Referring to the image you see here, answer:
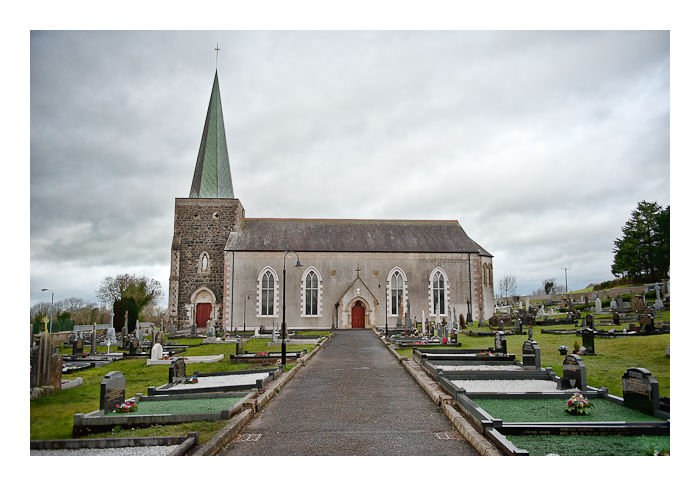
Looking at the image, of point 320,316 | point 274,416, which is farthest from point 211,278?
point 274,416

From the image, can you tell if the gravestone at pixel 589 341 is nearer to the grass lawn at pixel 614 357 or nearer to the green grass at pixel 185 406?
the grass lawn at pixel 614 357

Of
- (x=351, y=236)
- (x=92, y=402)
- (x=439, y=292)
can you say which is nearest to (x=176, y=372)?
(x=92, y=402)

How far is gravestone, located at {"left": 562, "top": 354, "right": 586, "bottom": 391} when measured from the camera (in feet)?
33.6

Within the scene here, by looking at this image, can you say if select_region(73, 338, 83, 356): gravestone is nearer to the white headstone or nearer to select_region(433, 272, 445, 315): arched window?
the white headstone

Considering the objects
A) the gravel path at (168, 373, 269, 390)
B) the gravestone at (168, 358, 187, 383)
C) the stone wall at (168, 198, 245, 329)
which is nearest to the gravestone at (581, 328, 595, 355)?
the gravel path at (168, 373, 269, 390)

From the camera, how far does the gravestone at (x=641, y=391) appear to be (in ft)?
25.3

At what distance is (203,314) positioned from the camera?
3809cm

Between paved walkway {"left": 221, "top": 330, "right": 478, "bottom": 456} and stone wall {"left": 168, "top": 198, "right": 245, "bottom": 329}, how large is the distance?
88.0 ft

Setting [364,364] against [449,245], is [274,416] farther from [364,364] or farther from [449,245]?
[449,245]

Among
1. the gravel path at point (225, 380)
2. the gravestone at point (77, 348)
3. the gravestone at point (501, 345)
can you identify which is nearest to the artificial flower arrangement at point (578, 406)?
the gravel path at point (225, 380)

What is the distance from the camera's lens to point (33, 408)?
256 inches

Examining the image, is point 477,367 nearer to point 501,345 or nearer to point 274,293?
point 501,345

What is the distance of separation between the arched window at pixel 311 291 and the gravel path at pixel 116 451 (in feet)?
99.9

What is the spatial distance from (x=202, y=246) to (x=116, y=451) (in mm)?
33572
